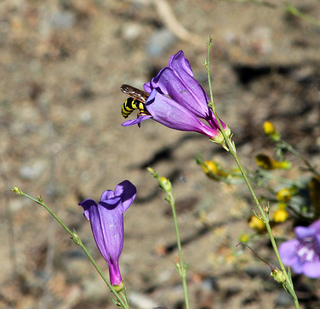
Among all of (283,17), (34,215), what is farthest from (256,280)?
(283,17)

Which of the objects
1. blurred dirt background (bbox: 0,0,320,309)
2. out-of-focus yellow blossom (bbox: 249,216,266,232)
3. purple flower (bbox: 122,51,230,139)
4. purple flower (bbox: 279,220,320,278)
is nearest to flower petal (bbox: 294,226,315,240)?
purple flower (bbox: 279,220,320,278)

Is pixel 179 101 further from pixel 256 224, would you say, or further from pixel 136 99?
pixel 256 224

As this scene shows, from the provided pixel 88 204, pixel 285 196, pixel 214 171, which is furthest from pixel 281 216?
pixel 88 204

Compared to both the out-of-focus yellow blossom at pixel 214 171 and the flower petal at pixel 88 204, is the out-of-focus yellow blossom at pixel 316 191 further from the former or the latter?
the flower petal at pixel 88 204

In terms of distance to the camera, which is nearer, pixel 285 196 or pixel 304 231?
pixel 304 231

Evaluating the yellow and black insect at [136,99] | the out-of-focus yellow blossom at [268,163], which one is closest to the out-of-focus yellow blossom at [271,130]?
the out-of-focus yellow blossom at [268,163]

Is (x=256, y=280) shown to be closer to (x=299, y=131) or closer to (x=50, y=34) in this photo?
(x=299, y=131)
